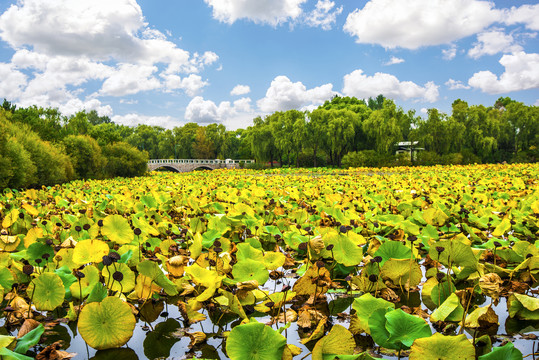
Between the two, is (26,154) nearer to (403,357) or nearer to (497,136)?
(403,357)

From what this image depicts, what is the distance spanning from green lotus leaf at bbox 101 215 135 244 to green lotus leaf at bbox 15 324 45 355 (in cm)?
108

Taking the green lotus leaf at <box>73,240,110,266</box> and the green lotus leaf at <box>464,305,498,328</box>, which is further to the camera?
the green lotus leaf at <box>73,240,110,266</box>

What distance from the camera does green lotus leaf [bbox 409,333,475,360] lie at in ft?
3.46

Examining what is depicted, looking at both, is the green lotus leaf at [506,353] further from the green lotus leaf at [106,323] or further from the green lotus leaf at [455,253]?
the green lotus leaf at [106,323]

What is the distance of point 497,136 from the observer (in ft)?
129

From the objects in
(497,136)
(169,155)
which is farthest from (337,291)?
(169,155)

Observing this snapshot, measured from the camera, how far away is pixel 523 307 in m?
1.60

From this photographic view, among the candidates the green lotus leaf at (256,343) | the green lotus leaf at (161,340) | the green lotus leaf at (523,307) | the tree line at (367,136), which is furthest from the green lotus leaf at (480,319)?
the tree line at (367,136)

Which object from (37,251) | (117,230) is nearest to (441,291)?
(117,230)

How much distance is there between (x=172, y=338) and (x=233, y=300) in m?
0.34

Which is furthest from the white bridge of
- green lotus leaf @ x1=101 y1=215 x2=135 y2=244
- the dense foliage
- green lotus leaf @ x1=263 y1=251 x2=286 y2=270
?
green lotus leaf @ x1=263 y1=251 x2=286 y2=270

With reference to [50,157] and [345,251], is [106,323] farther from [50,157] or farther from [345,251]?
[50,157]

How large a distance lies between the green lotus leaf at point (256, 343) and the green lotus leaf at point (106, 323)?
48cm

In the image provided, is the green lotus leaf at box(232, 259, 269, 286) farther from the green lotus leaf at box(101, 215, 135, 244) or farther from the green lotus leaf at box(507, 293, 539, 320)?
the green lotus leaf at box(507, 293, 539, 320)
